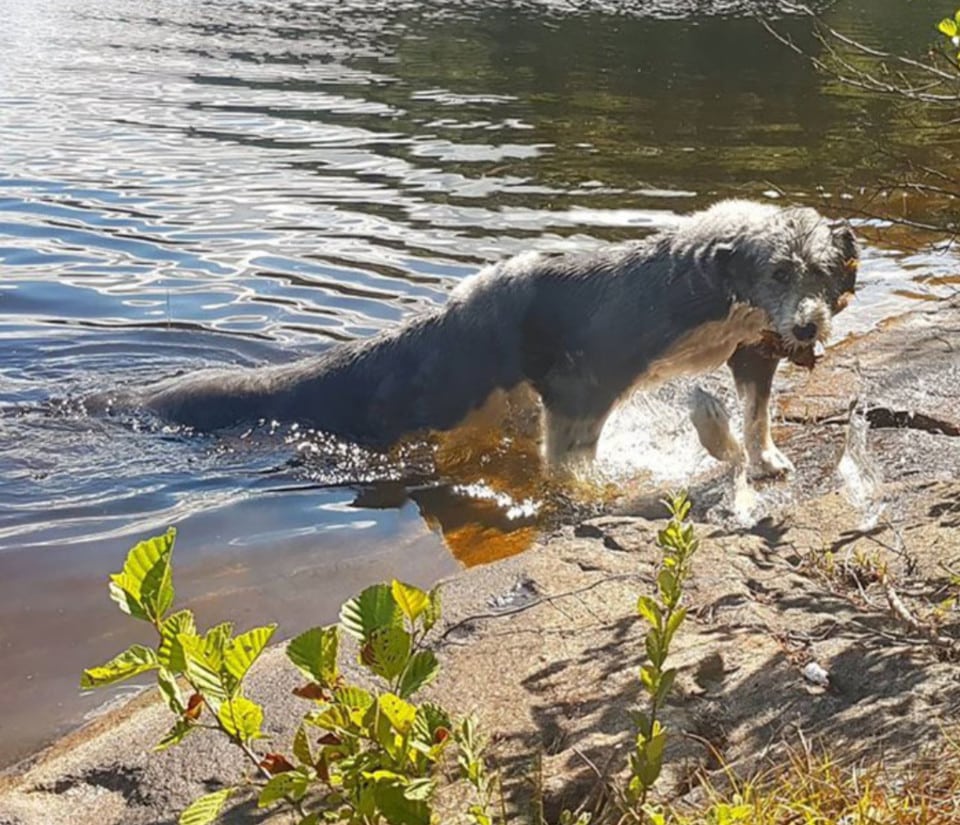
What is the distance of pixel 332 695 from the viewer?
2.35 metres

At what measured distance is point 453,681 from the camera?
3.57 m

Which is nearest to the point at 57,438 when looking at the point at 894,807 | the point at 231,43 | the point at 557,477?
the point at 557,477

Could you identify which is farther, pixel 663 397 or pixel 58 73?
pixel 58 73

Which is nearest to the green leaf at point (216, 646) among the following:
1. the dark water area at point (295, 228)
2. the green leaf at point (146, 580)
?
the green leaf at point (146, 580)

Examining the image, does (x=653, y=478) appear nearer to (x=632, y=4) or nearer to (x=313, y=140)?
(x=313, y=140)

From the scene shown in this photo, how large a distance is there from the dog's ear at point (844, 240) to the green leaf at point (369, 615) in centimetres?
469

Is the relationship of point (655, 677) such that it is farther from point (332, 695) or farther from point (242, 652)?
point (242, 652)

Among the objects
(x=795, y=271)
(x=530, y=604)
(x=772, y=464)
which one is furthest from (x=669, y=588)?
(x=772, y=464)

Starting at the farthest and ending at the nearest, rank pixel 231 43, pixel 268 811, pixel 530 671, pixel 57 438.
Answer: pixel 231 43
pixel 57 438
pixel 530 671
pixel 268 811

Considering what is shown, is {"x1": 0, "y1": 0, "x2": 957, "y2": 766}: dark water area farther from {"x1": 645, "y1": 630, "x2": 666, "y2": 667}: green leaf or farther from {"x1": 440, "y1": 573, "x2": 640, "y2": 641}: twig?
{"x1": 645, "y1": 630, "x2": 666, "y2": 667}: green leaf

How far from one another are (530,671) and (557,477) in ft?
12.0

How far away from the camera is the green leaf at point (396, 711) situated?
2.21 metres

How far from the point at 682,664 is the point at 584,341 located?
150 inches

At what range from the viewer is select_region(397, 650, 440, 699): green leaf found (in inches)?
92.8
